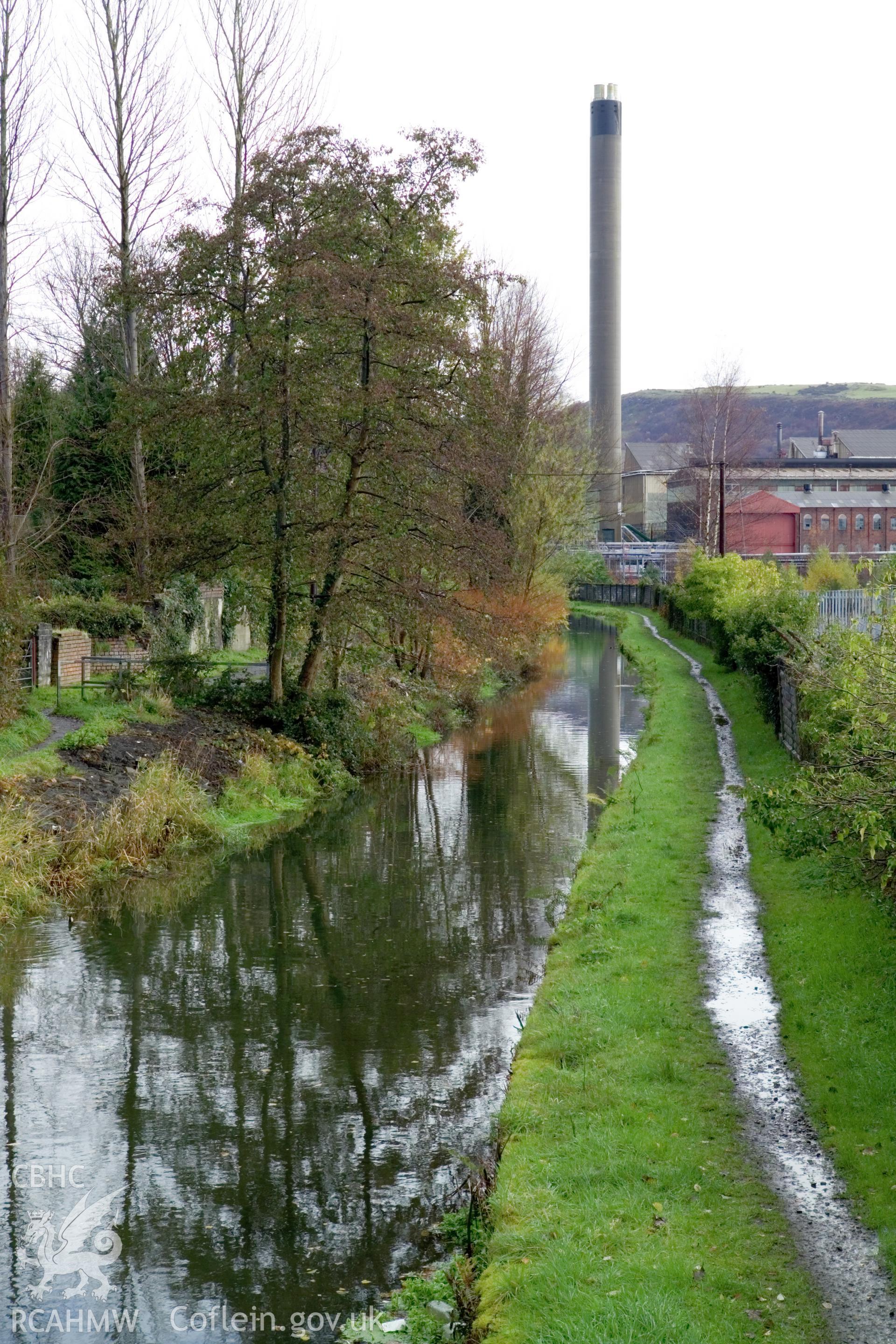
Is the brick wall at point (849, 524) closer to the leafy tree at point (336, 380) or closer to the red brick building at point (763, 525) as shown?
the red brick building at point (763, 525)

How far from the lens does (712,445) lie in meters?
81.6

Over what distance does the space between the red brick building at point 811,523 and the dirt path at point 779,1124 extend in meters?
65.7

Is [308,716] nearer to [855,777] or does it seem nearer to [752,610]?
[752,610]

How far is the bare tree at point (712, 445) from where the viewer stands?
7275 cm

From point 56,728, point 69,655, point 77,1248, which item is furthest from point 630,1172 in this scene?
point 69,655

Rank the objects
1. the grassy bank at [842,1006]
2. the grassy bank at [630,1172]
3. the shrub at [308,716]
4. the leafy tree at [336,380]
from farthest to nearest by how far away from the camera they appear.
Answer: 1. the shrub at [308,716]
2. the leafy tree at [336,380]
3. the grassy bank at [842,1006]
4. the grassy bank at [630,1172]

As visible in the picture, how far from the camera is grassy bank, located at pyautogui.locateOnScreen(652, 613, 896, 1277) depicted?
24.0 feet

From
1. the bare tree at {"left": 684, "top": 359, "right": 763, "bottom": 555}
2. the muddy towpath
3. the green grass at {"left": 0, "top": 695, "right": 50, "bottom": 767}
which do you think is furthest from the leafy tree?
the bare tree at {"left": 684, "top": 359, "right": 763, "bottom": 555}

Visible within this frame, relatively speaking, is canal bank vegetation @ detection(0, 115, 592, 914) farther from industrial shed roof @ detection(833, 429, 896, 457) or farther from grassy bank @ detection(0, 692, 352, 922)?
industrial shed roof @ detection(833, 429, 896, 457)

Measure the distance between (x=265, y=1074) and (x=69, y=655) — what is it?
15.8 m

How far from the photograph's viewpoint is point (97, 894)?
14.9 metres

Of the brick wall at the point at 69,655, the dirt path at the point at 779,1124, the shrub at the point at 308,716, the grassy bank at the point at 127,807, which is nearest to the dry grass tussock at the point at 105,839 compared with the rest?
the grassy bank at the point at 127,807

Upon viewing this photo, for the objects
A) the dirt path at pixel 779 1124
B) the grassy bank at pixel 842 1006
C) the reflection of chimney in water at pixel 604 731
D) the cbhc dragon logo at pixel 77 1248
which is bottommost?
the cbhc dragon logo at pixel 77 1248

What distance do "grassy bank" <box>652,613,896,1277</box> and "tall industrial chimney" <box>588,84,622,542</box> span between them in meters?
64.5
